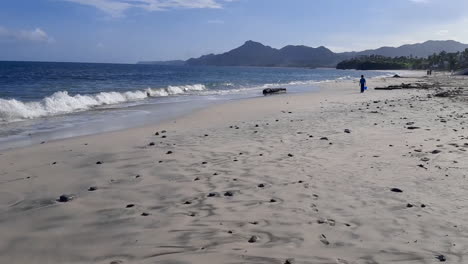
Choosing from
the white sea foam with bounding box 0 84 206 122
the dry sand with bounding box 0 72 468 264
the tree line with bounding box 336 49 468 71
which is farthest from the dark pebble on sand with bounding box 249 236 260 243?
the tree line with bounding box 336 49 468 71

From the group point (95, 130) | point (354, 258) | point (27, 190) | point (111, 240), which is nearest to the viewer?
point (354, 258)

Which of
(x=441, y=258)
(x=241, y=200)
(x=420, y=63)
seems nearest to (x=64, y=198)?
(x=241, y=200)

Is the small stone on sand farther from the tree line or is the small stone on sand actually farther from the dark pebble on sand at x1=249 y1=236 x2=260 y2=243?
the tree line

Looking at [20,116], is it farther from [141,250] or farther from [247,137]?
[141,250]

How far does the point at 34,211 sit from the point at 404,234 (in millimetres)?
4430

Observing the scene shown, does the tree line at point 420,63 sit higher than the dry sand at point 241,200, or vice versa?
the tree line at point 420,63

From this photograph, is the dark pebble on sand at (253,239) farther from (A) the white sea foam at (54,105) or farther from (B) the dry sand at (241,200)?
(A) the white sea foam at (54,105)

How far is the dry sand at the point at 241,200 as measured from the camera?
3.85 metres

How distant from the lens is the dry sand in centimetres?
385

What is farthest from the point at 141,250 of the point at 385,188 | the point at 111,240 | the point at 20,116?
the point at 20,116

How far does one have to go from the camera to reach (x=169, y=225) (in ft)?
14.6

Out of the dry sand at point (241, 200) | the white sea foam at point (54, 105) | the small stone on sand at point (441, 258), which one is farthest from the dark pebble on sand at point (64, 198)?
the white sea foam at point (54, 105)

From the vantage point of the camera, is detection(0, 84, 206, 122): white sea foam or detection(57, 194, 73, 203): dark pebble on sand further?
detection(0, 84, 206, 122): white sea foam

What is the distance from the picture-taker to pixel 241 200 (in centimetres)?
520
